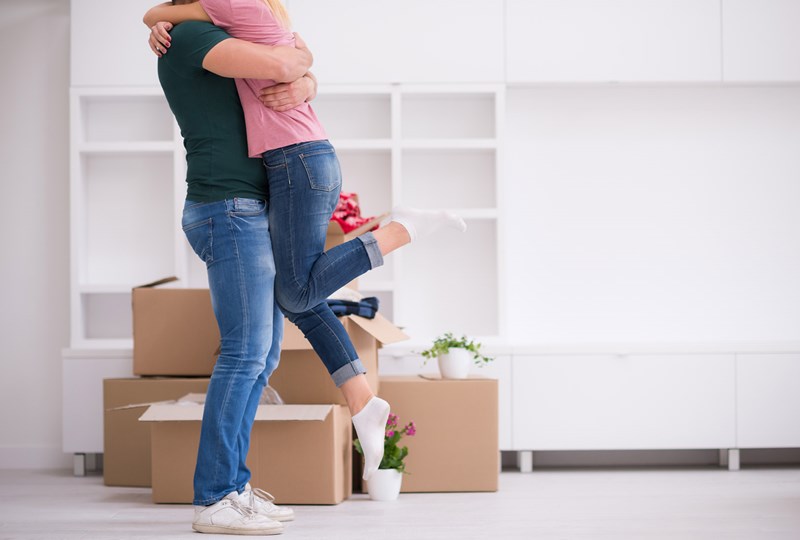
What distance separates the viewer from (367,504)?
8.64ft

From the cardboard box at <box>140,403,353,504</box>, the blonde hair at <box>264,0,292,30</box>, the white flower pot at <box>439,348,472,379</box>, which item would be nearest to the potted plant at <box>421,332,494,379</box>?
the white flower pot at <box>439,348,472,379</box>

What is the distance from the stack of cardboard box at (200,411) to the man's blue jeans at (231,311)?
1.42 feet

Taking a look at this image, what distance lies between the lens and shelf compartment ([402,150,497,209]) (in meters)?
3.75

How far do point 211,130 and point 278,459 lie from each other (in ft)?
3.29

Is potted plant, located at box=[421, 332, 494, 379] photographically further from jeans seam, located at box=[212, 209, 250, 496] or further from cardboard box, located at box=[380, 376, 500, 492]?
jeans seam, located at box=[212, 209, 250, 496]

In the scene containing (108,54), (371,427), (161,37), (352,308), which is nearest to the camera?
(161,37)

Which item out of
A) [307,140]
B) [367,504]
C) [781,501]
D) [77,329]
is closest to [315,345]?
[307,140]

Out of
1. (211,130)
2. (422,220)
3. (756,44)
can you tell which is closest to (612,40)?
(756,44)

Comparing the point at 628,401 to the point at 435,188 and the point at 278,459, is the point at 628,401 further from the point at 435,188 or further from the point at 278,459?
the point at 278,459

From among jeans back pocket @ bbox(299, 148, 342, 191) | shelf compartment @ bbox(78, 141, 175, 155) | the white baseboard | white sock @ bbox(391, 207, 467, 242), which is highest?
shelf compartment @ bbox(78, 141, 175, 155)

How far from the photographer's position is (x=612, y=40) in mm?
3551

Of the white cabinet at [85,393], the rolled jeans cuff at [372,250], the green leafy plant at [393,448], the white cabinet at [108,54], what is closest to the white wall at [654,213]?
the green leafy plant at [393,448]

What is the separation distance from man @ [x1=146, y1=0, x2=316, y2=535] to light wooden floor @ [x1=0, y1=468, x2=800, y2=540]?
15 cm

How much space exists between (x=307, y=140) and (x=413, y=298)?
1732 mm
